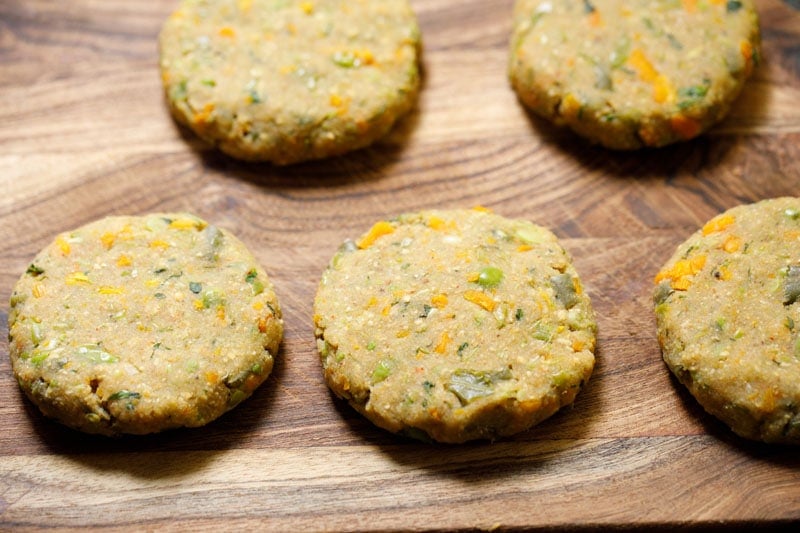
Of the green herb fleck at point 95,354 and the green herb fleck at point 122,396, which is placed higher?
the green herb fleck at point 95,354

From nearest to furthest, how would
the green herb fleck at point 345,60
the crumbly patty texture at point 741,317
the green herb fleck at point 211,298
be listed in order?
the crumbly patty texture at point 741,317 → the green herb fleck at point 211,298 → the green herb fleck at point 345,60

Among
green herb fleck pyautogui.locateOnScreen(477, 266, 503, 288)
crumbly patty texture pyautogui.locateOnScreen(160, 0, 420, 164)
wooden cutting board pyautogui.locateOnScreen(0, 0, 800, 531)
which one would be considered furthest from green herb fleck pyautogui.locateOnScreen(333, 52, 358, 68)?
green herb fleck pyautogui.locateOnScreen(477, 266, 503, 288)

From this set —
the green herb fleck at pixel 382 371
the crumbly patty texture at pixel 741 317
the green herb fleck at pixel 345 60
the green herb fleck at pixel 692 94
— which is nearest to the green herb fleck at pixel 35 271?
the green herb fleck at pixel 382 371

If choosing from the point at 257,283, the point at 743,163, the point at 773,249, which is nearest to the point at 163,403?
the point at 257,283

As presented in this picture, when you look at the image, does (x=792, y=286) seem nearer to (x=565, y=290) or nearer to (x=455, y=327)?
(x=565, y=290)

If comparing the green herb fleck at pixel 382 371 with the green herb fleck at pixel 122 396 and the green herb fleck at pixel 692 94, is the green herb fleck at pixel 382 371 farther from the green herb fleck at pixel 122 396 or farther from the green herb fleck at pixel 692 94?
the green herb fleck at pixel 692 94

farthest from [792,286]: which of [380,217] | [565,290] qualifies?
[380,217]
